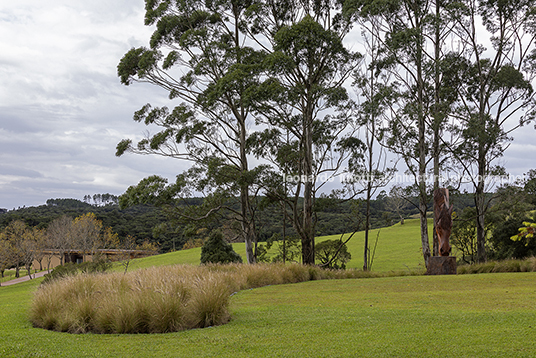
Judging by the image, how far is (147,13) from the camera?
70.2 feet

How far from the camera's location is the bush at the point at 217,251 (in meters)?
20.0

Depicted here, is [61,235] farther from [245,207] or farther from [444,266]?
[444,266]

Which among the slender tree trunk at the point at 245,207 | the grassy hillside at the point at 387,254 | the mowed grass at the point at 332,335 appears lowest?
the grassy hillside at the point at 387,254

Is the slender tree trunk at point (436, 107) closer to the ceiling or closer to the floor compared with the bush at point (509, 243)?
closer to the ceiling

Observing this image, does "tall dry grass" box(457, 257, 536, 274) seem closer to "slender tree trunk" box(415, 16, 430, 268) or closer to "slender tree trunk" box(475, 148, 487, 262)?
"slender tree trunk" box(415, 16, 430, 268)

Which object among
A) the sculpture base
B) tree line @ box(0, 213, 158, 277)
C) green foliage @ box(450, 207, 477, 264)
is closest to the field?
the sculpture base

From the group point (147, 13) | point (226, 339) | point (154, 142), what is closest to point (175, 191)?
point (154, 142)

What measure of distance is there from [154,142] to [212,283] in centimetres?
1590

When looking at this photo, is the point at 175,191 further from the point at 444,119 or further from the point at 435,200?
the point at 444,119

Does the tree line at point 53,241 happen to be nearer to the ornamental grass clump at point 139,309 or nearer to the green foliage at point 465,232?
the green foliage at point 465,232

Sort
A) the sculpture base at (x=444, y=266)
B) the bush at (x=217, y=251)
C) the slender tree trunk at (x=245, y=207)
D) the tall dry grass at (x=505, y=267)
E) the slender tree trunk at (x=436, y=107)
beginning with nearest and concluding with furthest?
the tall dry grass at (x=505, y=267) < the sculpture base at (x=444, y=266) < the slender tree trunk at (x=436, y=107) < the bush at (x=217, y=251) < the slender tree trunk at (x=245, y=207)

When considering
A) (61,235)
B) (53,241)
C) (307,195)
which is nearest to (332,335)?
(307,195)

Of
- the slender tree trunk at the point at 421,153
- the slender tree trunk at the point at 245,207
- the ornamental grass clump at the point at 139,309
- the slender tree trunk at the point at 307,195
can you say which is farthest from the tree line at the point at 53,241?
the ornamental grass clump at the point at 139,309

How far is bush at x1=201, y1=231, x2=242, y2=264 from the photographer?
65.5 ft
